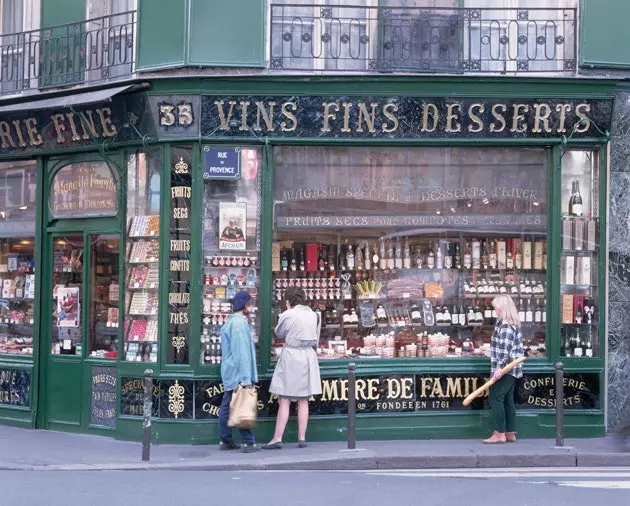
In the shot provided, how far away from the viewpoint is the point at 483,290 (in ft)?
47.6

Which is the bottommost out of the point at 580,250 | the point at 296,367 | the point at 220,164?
the point at 296,367

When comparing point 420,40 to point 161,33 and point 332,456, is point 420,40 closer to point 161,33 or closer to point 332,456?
point 161,33

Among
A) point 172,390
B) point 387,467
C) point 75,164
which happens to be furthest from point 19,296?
point 387,467

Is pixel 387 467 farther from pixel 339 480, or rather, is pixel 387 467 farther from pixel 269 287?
pixel 269 287

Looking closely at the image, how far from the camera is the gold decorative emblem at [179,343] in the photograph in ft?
44.7

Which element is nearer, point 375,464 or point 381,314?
point 375,464

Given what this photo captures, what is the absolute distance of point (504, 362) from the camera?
13.3 m

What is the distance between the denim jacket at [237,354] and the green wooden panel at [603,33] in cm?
550

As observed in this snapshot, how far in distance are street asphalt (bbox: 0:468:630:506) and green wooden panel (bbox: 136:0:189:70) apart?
5.14 m

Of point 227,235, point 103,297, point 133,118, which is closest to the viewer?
point 227,235

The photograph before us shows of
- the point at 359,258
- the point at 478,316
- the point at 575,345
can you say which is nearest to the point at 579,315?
the point at 575,345

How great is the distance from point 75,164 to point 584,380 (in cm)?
737

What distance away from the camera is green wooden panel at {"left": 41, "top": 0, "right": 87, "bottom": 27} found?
48.8 ft

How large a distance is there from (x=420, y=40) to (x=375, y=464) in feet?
17.7
